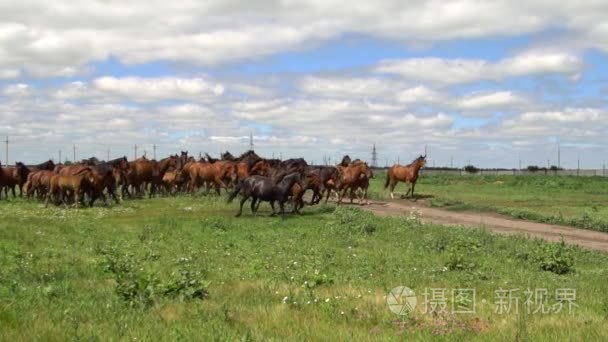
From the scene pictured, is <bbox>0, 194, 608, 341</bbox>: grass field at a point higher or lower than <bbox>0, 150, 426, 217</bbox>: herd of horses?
lower

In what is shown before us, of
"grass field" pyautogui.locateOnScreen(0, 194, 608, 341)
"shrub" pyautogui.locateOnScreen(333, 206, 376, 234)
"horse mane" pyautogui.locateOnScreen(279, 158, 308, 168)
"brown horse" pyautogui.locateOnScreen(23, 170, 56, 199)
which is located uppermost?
"horse mane" pyautogui.locateOnScreen(279, 158, 308, 168)

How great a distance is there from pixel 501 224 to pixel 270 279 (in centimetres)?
1568

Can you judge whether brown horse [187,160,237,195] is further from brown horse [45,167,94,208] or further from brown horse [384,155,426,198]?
brown horse [384,155,426,198]

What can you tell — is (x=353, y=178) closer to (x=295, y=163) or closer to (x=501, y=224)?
(x=295, y=163)

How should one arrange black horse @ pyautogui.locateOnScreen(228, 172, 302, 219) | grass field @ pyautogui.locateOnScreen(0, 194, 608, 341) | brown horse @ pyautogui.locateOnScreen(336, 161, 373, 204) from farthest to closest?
1. brown horse @ pyautogui.locateOnScreen(336, 161, 373, 204)
2. black horse @ pyautogui.locateOnScreen(228, 172, 302, 219)
3. grass field @ pyautogui.locateOnScreen(0, 194, 608, 341)

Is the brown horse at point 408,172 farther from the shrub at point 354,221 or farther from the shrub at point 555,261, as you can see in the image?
the shrub at point 555,261

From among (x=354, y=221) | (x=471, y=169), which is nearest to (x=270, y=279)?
(x=354, y=221)

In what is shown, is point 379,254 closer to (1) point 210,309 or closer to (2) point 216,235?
(2) point 216,235

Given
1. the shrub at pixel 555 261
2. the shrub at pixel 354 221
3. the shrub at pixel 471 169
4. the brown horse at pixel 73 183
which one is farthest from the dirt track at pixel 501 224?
the shrub at pixel 471 169

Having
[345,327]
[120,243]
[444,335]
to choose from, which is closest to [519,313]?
[444,335]

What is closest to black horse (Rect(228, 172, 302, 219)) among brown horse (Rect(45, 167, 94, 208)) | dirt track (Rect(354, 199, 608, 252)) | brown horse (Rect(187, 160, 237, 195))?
dirt track (Rect(354, 199, 608, 252))

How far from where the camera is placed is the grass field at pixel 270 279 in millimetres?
8266

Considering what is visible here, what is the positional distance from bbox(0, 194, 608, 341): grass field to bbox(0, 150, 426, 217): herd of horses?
169 inches

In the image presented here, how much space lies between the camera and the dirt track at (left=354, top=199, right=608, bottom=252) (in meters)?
21.3
